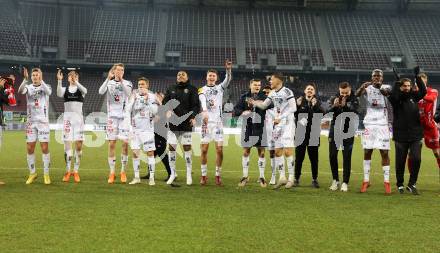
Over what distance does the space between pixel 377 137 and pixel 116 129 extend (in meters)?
5.87

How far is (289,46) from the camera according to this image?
54.8 m

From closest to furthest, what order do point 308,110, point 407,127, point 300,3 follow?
point 407,127 → point 308,110 → point 300,3

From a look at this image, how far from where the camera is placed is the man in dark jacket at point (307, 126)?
11430 millimetres

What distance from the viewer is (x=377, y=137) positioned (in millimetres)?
10312

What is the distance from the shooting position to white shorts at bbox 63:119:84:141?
11.5m

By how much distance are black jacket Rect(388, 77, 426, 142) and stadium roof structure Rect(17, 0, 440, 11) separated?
156ft

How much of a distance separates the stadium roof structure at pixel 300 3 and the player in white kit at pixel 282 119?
46968mm

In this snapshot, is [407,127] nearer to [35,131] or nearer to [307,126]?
[307,126]

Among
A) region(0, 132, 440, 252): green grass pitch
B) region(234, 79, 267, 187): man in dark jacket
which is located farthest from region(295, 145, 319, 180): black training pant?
region(234, 79, 267, 187): man in dark jacket

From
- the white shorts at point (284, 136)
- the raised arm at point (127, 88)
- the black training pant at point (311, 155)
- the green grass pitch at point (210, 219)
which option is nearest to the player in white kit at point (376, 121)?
the green grass pitch at point (210, 219)

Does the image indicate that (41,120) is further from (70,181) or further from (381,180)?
(381,180)

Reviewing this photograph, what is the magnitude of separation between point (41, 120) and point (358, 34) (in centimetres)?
5043

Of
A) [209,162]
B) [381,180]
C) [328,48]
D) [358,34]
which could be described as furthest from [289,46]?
[381,180]

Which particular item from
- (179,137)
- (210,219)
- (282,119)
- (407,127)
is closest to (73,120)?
(179,137)
